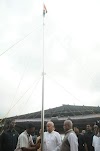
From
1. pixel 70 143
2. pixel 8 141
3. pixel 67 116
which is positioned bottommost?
pixel 70 143

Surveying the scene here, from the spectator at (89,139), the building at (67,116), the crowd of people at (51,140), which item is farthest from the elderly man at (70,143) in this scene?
the building at (67,116)

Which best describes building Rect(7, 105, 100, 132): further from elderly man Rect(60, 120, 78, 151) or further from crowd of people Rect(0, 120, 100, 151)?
elderly man Rect(60, 120, 78, 151)

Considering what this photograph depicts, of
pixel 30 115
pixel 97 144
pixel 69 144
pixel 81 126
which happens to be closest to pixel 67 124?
pixel 69 144

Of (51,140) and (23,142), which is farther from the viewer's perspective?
(51,140)

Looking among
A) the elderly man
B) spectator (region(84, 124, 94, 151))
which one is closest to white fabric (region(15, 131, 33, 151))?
the elderly man

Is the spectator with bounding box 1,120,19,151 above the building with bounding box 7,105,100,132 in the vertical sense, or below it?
below

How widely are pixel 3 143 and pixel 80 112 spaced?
1020 centimetres

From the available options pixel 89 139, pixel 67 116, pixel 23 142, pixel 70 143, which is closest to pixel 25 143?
pixel 23 142

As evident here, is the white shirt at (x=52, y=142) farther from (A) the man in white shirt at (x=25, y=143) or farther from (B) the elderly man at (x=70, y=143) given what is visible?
(B) the elderly man at (x=70, y=143)

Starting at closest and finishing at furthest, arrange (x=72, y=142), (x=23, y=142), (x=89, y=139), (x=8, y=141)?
(x=72, y=142) < (x=23, y=142) < (x=8, y=141) < (x=89, y=139)

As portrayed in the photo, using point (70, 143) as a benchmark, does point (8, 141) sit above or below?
above

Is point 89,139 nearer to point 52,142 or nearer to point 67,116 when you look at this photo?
point 52,142

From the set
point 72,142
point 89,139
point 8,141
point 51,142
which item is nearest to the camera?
point 72,142

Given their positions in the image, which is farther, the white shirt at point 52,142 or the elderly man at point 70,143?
the white shirt at point 52,142
